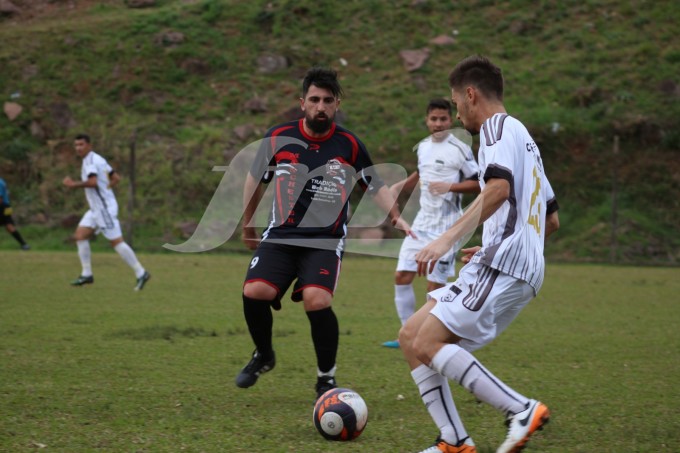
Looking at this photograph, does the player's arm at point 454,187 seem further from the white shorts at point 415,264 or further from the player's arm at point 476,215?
the player's arm at point 476,215

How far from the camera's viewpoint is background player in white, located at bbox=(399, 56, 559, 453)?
12.7ft

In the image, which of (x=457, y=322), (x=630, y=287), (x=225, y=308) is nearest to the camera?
(x=457, y=322)

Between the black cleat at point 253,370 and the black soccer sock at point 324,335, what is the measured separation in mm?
433

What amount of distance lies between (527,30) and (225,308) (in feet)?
79.3

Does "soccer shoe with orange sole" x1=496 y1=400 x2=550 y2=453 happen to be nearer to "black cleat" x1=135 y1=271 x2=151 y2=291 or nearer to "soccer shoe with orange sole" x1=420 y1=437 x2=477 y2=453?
"soccer shoe with orange sole" x1=420 y1=437 x2=477 y2=453

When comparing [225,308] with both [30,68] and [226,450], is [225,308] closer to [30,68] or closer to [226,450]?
[226,450]

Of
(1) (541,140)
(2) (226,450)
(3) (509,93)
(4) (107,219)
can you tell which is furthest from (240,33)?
(2) (226,450)

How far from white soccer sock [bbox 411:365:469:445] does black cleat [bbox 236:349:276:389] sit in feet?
6.12

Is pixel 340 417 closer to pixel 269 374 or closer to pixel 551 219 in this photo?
pixel 551 219

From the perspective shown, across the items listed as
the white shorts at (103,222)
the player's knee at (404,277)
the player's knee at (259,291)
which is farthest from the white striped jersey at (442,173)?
the white shorts at (103,222)

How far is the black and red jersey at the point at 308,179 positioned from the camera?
19.0 ft

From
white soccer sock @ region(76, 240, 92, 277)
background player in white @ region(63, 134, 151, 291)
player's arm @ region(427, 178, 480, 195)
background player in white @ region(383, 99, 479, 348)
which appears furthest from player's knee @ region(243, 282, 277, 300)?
white soccer sock @ region(76, 240, 92, 277)

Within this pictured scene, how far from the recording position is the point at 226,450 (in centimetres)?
432

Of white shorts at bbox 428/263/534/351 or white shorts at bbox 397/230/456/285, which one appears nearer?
white shorts at bbox 428/263/534/351
